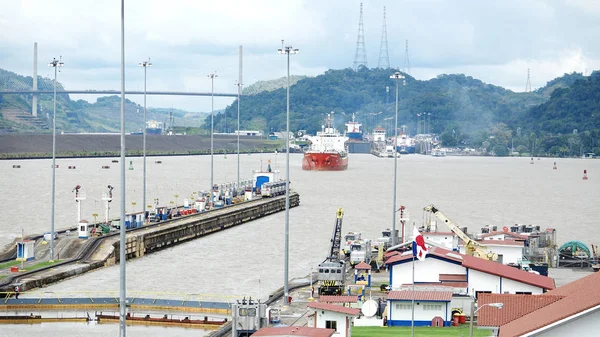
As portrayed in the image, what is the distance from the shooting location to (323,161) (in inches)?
6093

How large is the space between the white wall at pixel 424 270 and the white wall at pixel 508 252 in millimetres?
8438

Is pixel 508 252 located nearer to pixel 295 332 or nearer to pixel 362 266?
pixel 362 266

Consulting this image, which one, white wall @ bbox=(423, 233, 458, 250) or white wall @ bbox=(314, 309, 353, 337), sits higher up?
white wall @ bbox=(423, 233, 458, 250)

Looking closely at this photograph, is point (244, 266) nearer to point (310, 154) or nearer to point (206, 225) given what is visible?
point (206, 225)

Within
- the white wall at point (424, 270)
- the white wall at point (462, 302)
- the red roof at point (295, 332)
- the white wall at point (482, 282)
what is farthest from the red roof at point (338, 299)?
the red roof at point (295, 332)

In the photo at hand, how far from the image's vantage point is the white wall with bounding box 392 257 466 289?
32.3 metres

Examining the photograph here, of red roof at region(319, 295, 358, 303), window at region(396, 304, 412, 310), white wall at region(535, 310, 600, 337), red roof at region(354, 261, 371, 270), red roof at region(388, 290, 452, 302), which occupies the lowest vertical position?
red roof at region(354, 261, 371, 270)

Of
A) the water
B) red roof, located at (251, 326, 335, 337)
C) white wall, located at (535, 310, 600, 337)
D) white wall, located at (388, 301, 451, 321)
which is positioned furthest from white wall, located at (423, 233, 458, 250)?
white wall, located at (535, 310, 600, 337)

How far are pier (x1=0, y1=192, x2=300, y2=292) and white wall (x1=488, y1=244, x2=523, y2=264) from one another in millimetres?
15642

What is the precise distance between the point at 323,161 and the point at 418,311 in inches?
5004

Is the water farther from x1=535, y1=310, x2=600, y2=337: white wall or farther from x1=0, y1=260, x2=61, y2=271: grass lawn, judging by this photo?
x1=535, y1=310, x2=600, y2=337: white wall

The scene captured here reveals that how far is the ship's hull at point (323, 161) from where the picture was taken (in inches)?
6078

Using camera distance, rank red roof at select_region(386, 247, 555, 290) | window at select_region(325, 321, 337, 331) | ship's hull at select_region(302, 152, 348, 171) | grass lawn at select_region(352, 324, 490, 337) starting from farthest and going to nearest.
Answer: ship's hull at select_region(302, 152, 348, 171) < red roof at select_region(386, 247, 555, 290) < grass lawn at select_region(352, 324, 490, 337) < window at select_region(325, 321, 337, 331)

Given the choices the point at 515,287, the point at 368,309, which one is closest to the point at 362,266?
the point at 515,287
